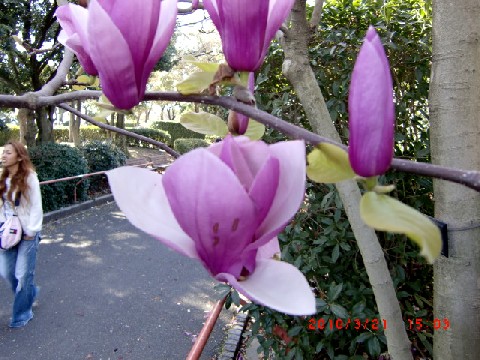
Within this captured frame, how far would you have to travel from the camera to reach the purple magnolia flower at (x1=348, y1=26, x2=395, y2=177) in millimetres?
298

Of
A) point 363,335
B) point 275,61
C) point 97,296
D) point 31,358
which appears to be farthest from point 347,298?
point 97,296

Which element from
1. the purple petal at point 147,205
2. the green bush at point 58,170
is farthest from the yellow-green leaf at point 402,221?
the green bush at point 58,170

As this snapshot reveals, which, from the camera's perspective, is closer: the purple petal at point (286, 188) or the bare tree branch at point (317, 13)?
the purple petal at point (286, 188)

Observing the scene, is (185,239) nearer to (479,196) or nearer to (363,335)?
(479,196)

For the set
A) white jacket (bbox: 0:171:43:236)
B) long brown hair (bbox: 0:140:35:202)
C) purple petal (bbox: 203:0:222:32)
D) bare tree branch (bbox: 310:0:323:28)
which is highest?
bare tree branch (bbox: 310:0:323:28)

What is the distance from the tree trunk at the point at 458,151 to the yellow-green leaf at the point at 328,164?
35.0 inches

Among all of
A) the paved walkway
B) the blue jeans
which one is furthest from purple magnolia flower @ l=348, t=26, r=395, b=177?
the blue jeans

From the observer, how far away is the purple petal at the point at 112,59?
0.35 meters

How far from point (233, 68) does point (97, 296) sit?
4.25m

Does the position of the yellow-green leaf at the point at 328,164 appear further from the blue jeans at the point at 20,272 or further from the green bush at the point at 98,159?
the green bush at the point at 98,159

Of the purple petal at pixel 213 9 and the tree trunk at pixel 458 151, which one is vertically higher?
the purple petal at pixel 213 9

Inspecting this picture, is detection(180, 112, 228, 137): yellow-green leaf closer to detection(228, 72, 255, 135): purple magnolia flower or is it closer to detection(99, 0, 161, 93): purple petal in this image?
detection(228, 72, 255, 135): purple magnolia flower

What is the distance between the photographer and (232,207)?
0.32m

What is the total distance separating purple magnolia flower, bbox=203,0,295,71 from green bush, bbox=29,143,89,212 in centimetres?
684
